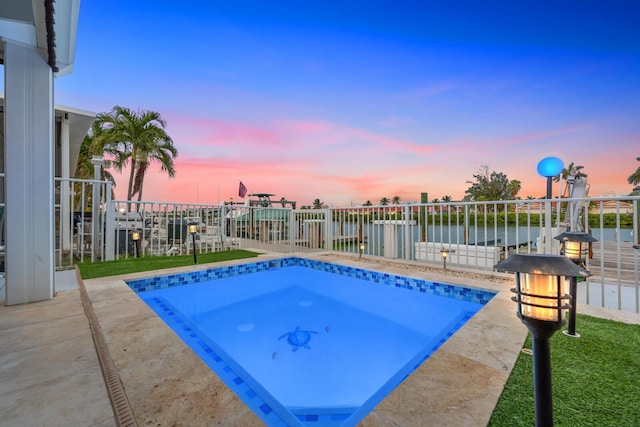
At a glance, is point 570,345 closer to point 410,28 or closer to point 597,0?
point 410,28

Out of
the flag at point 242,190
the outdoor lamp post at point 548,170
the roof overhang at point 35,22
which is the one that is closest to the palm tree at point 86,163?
the flag at point 242,190

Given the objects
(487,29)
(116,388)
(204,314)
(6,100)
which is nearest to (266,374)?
(116,388)

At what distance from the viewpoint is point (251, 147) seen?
11461 mm

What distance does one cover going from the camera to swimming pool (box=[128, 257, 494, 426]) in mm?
1694

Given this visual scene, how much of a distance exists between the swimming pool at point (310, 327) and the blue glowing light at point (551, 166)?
176cm

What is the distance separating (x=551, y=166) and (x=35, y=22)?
18.0 ft

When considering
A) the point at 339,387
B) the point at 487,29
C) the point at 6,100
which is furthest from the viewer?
the point at 487,29

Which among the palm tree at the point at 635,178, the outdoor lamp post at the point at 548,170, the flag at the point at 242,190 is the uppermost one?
the palm tree at the point at 635,178

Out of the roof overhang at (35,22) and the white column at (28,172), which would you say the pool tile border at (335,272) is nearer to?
the white column at (28,172)

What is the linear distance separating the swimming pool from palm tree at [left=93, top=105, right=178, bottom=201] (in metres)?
10.6

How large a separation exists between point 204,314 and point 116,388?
211cm

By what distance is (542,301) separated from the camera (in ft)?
2.72

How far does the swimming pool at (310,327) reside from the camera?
1.69 meters

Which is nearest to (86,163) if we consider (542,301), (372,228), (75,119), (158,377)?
(75,119)
